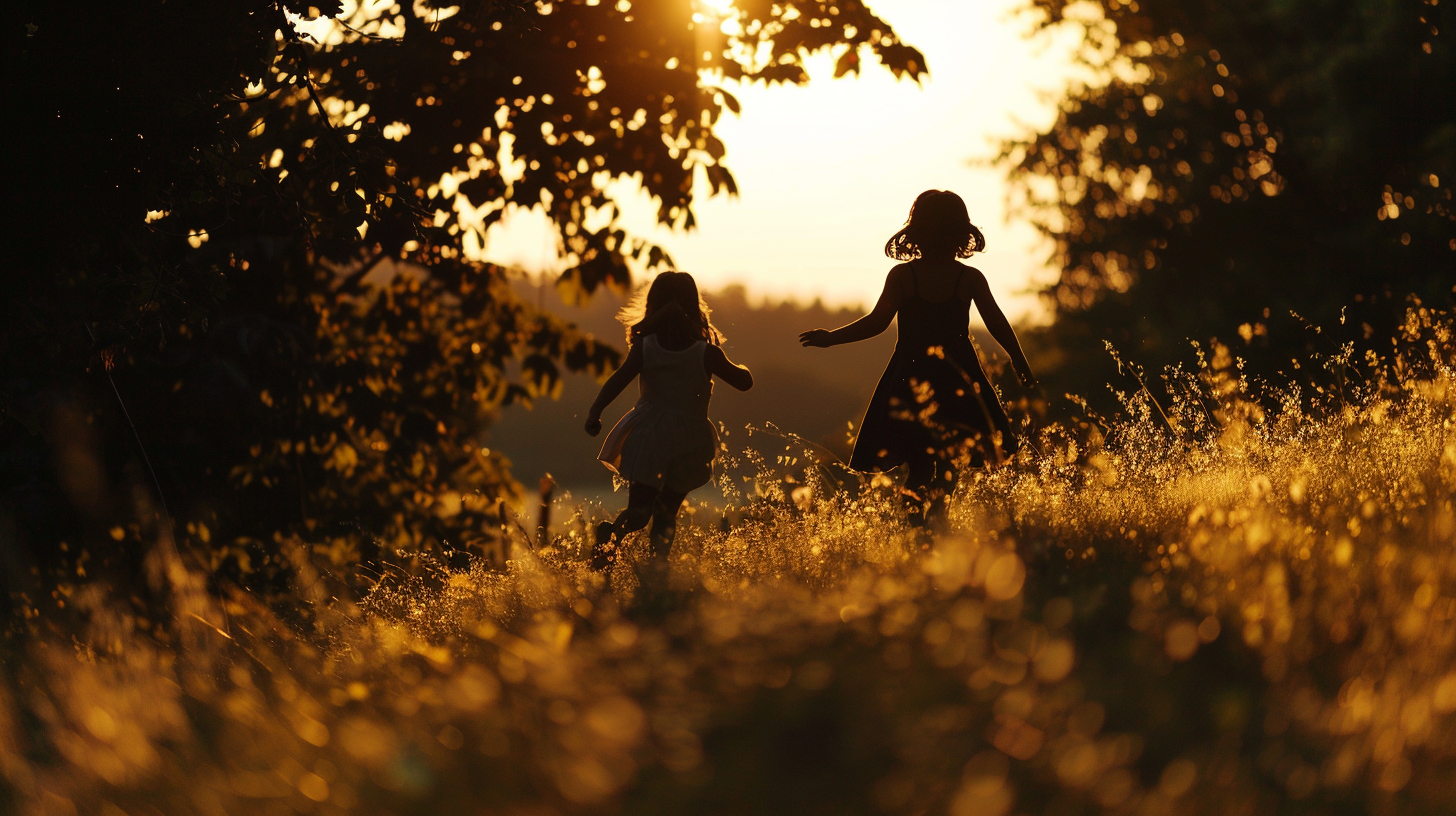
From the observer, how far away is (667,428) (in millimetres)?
5484

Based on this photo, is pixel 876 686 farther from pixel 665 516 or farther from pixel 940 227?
pixel 940 227

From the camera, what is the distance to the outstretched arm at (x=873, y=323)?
17.6ft

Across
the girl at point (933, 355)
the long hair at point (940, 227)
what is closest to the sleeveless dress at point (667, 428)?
the girl at point (933, 355)

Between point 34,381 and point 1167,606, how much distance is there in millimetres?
6236

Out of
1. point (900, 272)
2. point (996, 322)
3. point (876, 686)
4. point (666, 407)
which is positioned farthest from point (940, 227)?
point (876, 686)

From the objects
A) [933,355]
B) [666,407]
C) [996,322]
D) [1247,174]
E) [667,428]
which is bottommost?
[667,428]

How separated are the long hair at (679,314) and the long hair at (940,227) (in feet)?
3.61

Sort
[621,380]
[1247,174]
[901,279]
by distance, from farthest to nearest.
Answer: [1247,174] → [621,380] → [901,279]

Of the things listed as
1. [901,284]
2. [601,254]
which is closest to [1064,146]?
[601,254]

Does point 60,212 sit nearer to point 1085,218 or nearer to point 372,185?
point 372,185

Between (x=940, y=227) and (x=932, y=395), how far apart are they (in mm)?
828

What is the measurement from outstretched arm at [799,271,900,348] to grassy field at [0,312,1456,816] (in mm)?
1268

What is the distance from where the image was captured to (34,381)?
6.40 metres

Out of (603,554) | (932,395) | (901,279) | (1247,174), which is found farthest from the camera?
(1247,174)
